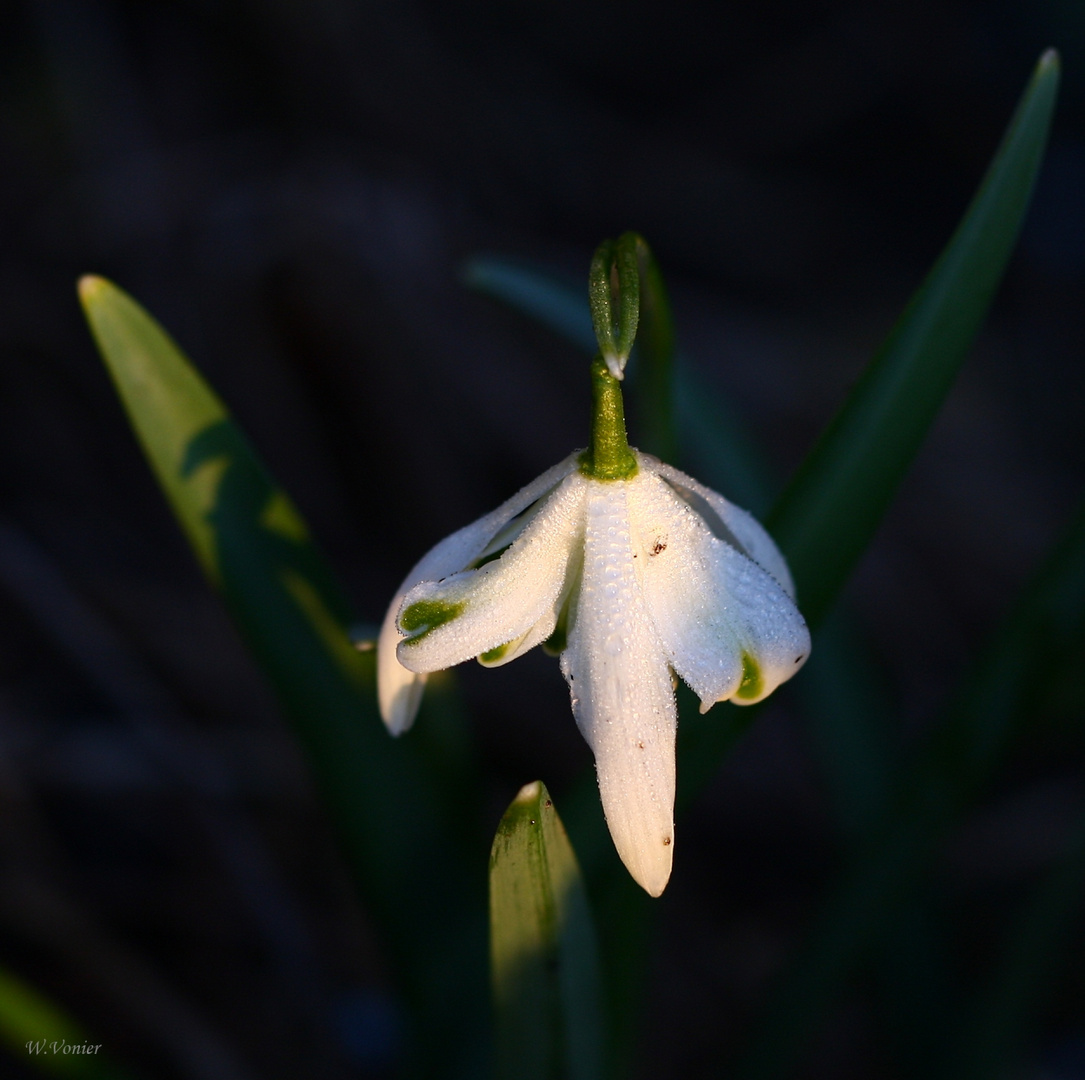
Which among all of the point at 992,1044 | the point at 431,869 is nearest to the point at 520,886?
the point at 431,869

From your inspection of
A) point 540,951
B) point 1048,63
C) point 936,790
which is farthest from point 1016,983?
point 1048,63

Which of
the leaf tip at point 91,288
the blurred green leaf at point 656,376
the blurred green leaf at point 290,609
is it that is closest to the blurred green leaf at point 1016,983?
the blurred green leaf at point 656,376

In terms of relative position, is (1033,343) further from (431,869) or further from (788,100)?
(431,869)

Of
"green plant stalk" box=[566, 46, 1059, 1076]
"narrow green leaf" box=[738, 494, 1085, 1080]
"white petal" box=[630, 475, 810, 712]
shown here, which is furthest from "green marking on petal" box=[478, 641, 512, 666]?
"narrow green leaf" box=[738, 494, 1085, 1080]

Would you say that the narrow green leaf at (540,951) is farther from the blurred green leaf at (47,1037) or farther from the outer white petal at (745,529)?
the blurred green leaf at (47,1037)

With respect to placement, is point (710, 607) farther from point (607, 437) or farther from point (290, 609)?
point (290, 609)

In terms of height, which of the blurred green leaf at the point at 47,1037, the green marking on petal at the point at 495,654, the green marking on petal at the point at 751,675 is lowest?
the blurred green leaf at the point at 47,1037

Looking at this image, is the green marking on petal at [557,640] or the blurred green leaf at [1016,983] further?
the blurred green leaf at [1016,983]

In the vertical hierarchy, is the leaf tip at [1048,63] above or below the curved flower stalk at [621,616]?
above
